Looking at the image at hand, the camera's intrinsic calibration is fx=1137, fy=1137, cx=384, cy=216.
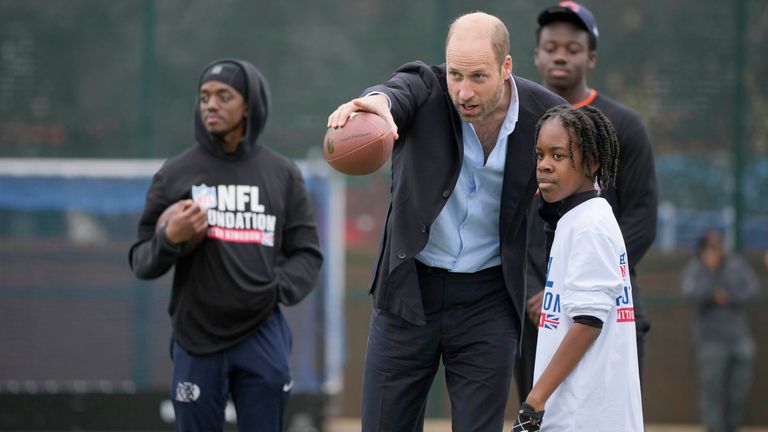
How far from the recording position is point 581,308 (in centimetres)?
368

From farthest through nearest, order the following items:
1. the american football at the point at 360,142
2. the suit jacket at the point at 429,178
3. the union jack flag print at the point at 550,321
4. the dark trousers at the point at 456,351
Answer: the dark trousers at the point at 456,351, the suit jacket at the point at 429,178, the union jack flag print at the point at 550,321, the american football at the point at 360,142

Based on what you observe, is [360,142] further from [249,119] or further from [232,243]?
[249,119]

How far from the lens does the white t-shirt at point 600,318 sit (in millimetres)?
3701

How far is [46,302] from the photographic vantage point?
A: 8.42 m

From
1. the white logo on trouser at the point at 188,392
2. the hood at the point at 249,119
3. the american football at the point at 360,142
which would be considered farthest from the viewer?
the hood at the point at 249,119

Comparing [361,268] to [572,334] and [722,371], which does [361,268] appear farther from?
[572,334]

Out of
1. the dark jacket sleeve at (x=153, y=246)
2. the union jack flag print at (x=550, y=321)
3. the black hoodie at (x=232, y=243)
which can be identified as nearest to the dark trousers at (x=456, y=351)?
the union jack flag print at (x=550, y=321)

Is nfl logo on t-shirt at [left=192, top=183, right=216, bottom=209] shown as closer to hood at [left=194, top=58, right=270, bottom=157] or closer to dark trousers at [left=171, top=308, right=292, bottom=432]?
hood at [left=194, top=58, right=270, bottom=157]

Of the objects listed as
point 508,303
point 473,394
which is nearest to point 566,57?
point 508,303

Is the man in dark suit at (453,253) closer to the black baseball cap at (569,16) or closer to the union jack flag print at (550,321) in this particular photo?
the union jack flag print at (550,321)

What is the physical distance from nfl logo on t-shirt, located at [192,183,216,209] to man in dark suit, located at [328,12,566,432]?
1.21 m

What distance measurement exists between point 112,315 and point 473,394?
521 cm

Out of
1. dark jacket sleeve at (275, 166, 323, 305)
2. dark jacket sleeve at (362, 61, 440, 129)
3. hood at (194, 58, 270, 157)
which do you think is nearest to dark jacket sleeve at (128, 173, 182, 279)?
hood at (194, 58, 270, 157)

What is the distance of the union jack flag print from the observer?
3.81 metres
